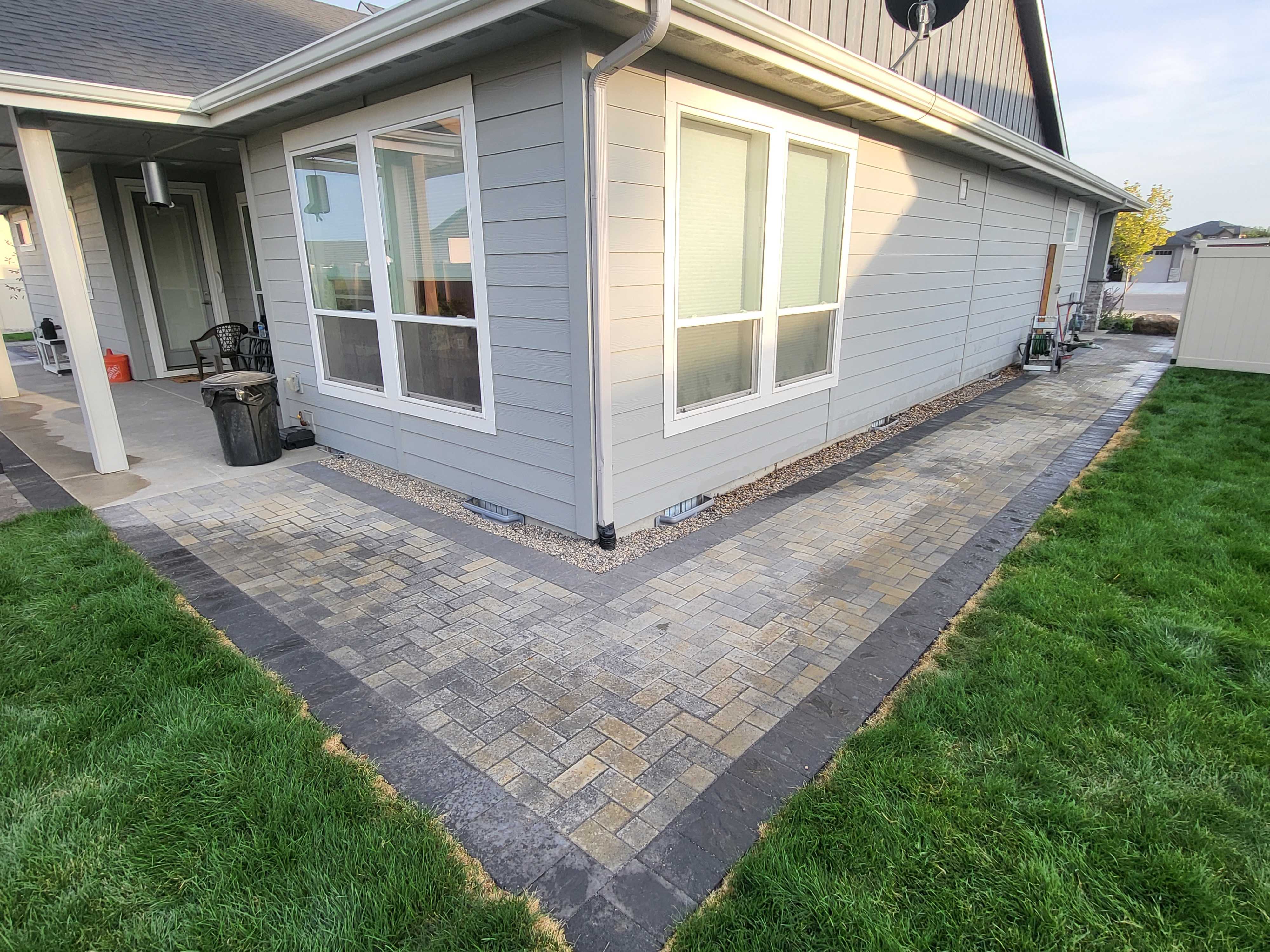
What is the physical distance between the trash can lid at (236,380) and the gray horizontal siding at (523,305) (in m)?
1.46

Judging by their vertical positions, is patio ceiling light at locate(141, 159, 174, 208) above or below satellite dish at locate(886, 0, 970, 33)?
below

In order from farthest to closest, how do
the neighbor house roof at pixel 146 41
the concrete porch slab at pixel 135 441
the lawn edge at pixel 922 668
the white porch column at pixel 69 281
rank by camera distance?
the concrete porch slab at pixel 135 441
the neighbor house roof at pixel 146 41
the white porch column at pixel 69 281
the lawn edge at pixel 922 668

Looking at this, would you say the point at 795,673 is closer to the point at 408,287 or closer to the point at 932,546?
the point at 932,546

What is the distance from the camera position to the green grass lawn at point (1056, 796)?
5.35 feet

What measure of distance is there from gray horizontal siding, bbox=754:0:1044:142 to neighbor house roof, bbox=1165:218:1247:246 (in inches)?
1614

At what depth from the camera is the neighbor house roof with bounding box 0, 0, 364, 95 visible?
4695 mm

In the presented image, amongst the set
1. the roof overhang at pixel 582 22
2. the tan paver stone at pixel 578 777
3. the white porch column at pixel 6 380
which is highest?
the roof overhang at pixel 582 22

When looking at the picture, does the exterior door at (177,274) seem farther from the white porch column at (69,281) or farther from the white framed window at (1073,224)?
the white framed window at (1073,224)

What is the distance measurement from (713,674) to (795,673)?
0.34m

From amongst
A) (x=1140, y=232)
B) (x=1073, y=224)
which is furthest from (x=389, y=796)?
(x=1140, y=232)

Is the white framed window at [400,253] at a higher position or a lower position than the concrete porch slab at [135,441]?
higher

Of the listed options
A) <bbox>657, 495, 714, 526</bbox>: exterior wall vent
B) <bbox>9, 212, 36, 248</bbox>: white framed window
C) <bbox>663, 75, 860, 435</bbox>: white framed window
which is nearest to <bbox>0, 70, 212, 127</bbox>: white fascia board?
<bbox>663, 75, 860, 435</bbox>: white framed window

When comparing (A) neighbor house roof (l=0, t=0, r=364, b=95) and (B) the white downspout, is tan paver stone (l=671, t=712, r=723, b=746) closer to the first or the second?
(B) the white downspout

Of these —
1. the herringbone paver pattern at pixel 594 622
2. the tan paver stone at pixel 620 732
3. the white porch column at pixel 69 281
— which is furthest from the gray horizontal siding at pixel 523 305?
the white porch column at pixel 69 281
